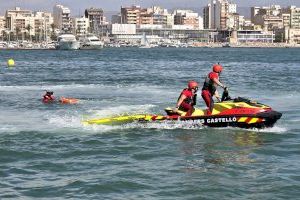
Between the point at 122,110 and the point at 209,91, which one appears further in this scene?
the point at 122,110

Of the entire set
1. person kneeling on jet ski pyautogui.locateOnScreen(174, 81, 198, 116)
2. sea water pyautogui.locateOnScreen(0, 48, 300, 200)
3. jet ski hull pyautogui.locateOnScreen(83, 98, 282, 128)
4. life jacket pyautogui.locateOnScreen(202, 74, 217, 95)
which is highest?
life jacket pyautogui.locateOnScreen(202, 74, 217, 95)

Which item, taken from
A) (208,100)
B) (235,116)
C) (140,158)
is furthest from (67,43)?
(140,158)

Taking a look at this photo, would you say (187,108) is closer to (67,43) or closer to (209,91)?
(209,91)

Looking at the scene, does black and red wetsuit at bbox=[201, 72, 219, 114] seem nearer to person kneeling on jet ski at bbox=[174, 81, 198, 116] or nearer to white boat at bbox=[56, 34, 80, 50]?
person kneeling on jet ski at bbox=[174, 81, 198, 116]

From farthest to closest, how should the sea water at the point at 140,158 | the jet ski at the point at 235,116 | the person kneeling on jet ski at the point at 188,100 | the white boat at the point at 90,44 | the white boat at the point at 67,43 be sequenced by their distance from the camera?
1. the white boat at the point at 90,44
2. the white boat at the point at 67,43
3. the person kneeling on jet ski at the point at 188,100
4. the jet ski at the point at 235,116
5. the sea water at the point at 140,158

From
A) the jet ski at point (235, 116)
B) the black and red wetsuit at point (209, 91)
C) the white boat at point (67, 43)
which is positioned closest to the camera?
the jet ski at point (235, 116)

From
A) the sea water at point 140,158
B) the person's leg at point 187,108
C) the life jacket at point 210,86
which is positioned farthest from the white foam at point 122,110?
the life jacket at point 210,86

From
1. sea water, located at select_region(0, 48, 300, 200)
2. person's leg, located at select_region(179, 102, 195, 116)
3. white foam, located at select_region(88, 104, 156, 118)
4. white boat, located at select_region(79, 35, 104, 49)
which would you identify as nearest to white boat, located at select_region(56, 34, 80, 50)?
white boat, located at select_region(79, 35, 104, 49)

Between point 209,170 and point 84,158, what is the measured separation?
11.1ft

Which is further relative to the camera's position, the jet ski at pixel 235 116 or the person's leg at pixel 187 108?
the person's leg at pixel 187 108

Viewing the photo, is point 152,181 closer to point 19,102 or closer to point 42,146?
point 42,146

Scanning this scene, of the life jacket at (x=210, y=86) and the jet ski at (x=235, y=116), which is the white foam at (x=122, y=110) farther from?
the life jacket at (x=210, y=86)

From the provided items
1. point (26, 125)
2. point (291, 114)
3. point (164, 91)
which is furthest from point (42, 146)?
point (164, 91)

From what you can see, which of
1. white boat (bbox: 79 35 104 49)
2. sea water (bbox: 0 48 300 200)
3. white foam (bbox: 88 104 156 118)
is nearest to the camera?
sea water (bbox: 0 48 300 200)
